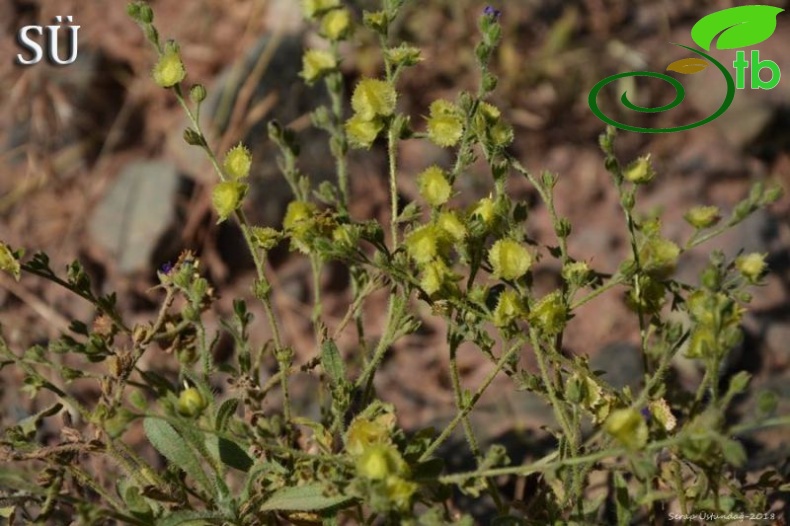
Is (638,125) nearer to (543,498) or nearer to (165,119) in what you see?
(165,119)

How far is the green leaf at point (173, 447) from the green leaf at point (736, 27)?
2.59m

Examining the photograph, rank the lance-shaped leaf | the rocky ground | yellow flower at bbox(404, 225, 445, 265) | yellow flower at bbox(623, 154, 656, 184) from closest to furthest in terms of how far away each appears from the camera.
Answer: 1. yellow flower at bbox(404, 225, 445, 265)
2. yellow flower at bbox(623, 154, 656, 184)
3. the rocky ground
4. the lance-shaped leaf

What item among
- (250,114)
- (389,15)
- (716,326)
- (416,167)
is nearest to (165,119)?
(250,114)

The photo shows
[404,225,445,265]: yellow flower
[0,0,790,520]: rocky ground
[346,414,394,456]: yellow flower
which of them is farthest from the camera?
[0,0,790,520]: rocky ground

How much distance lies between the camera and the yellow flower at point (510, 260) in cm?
176

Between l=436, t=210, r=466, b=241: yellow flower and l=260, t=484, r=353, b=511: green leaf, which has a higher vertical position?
l=436, t=210, r=466, b=241: yellow flower

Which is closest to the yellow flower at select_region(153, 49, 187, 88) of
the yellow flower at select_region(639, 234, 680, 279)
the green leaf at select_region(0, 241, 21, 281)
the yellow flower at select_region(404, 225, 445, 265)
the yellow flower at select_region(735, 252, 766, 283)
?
the green leaf at select_region(0, 241, 21, 281)

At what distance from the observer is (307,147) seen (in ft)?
12.1

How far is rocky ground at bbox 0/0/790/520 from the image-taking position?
11.4 feet

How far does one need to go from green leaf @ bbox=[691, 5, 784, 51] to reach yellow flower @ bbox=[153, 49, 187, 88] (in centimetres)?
239

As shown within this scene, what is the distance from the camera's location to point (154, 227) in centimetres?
359

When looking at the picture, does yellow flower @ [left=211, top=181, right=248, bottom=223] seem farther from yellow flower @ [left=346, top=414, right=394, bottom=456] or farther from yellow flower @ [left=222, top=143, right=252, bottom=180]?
yellow flower @ [left=346, top=414, right=394, bottom=456]

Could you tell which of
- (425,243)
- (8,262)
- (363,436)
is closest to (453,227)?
(425,243)

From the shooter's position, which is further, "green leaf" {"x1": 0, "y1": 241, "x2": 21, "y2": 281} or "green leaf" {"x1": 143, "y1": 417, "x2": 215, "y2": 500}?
"green leaf" {"x1": 143, "y1": 417, "x2": 215, "y2": 500}
